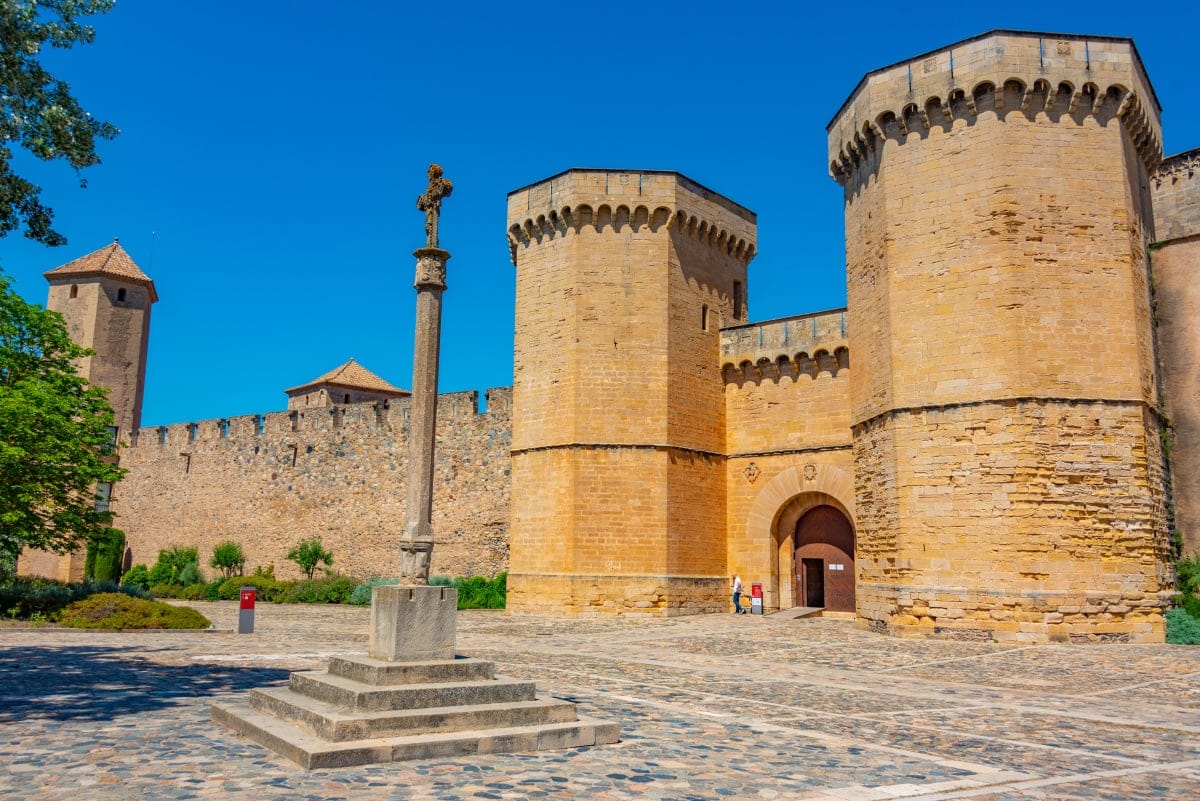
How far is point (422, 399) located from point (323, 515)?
2311 centimetres

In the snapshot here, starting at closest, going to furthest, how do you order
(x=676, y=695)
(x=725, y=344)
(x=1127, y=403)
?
(x=676, y=695), (x=1127, y=403), (x=725, y=344)

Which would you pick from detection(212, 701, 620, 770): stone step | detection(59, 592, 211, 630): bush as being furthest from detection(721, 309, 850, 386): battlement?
detection(212, 701, 620, 770): stone step

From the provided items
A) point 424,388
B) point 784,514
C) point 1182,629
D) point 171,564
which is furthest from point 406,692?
point 171,564

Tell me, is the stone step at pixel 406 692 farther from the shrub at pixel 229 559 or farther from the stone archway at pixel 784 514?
the shrub at pixel 229 559

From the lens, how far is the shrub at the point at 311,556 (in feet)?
96.2

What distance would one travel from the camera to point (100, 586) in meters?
19.9

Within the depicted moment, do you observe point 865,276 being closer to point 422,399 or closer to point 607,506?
point 607,506

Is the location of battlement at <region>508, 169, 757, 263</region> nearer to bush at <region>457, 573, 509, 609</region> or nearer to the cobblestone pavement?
bush at <region>457, 573, 509, 609</region>

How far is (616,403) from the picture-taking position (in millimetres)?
20875

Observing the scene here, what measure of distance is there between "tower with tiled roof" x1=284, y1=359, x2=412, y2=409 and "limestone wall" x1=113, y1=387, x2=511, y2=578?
785cm

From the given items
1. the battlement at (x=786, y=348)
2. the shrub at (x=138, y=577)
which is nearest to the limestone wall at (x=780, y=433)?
the battlement at (x=786, y=348)

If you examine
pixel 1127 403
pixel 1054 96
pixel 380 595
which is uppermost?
pixel 1054 96

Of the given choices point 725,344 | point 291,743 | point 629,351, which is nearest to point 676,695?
point 291,743

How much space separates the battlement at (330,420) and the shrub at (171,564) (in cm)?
409
